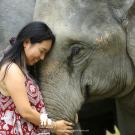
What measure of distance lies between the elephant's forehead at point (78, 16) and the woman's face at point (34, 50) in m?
0.29

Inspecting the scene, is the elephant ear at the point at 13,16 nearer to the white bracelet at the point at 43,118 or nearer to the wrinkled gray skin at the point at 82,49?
the wrinkled gray skin at the point at 82,49

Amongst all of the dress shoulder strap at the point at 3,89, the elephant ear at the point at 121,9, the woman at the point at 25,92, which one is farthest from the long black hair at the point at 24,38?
the elephant ear at the point at 121,9

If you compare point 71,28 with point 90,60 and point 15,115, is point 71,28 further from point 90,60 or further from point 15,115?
point 15,115

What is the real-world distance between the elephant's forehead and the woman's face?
29 centimetres

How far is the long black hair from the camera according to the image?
19.5 feet

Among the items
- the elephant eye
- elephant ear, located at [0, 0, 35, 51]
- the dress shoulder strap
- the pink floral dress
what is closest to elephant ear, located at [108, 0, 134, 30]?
the elephant eye

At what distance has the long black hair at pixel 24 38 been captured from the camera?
→ 5.96m

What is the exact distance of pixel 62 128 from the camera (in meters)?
6.07

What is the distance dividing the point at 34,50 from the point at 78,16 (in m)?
0.49

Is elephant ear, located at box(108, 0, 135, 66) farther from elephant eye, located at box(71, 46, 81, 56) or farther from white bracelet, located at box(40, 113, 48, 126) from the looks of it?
white bracelet, located at box(40, 113, 48, 126)

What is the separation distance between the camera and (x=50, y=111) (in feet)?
20.3

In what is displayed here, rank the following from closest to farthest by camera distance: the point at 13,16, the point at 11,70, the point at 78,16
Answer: the point at 11,70 → the point at 78,16 → the point at 13,16

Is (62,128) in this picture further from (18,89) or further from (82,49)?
(82,49)

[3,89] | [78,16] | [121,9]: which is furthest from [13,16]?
[3,89]
